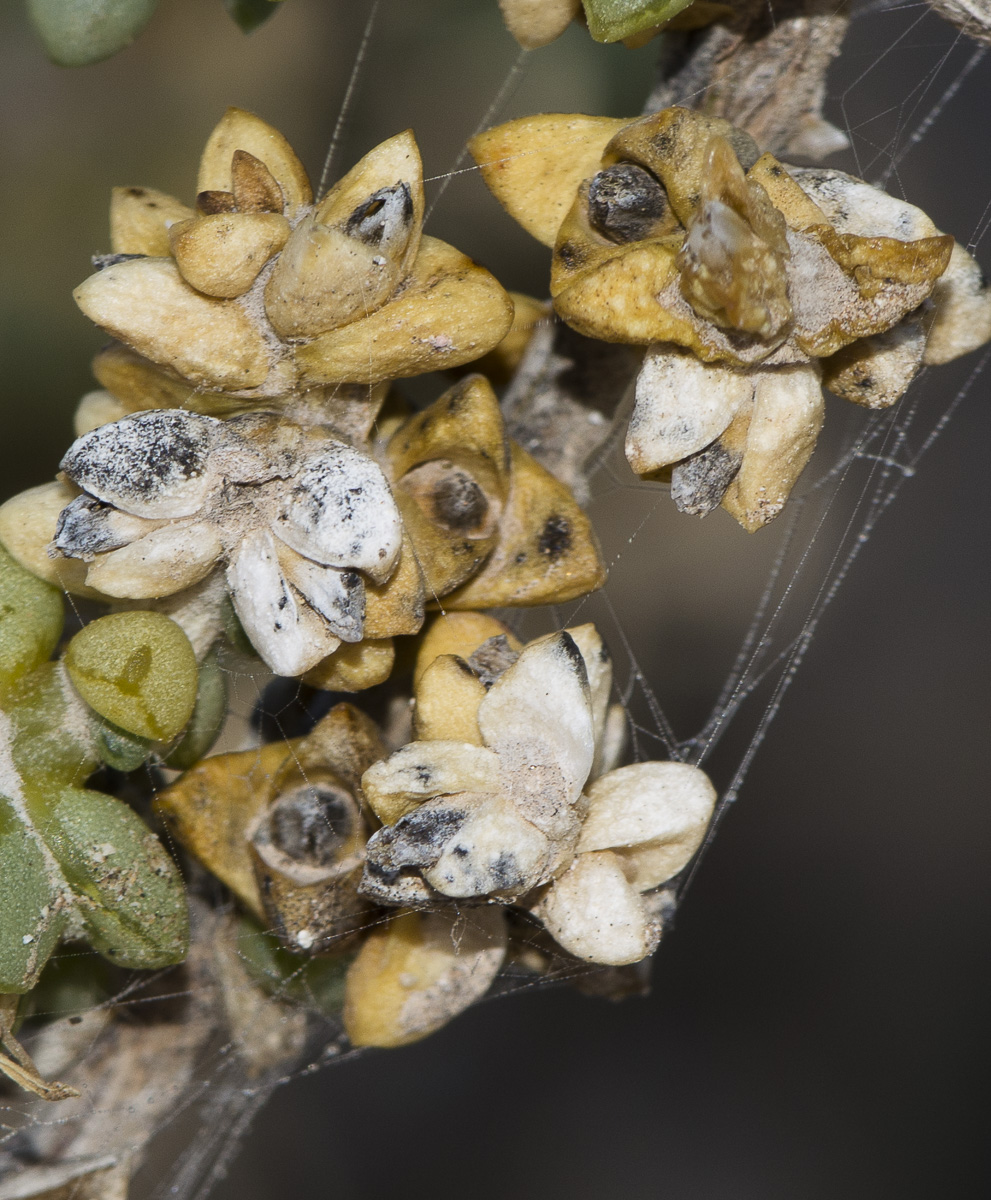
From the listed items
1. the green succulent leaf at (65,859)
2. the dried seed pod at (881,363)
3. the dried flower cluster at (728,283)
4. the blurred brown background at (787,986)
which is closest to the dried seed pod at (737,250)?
the dried flower cluster at (728,283)

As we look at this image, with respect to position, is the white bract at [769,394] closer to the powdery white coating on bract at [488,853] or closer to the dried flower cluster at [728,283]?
the dried flower cluster at [728,283]

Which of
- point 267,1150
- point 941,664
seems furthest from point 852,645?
point 267,1150

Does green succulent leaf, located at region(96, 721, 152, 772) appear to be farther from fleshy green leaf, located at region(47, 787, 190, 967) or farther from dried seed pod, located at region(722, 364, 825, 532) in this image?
dried seed pod, located at region(722, 364, 825, 532)

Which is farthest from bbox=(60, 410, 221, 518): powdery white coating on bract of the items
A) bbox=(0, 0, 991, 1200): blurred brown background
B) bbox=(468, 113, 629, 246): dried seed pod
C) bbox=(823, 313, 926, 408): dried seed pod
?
bbox=(0, 0, 991, 1200): blurred brown background

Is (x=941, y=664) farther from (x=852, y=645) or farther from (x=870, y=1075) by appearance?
(x=870, y=1075)

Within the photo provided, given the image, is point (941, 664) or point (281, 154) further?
point (941, 664)

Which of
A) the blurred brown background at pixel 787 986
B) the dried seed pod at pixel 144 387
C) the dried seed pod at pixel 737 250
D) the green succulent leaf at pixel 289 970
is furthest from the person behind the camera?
the blurred brown background at pixel 787 986
